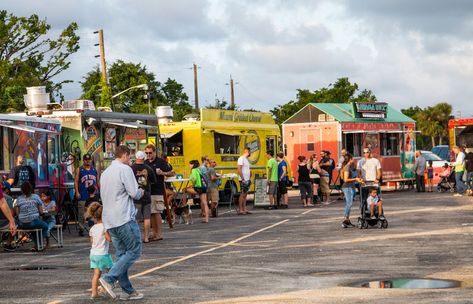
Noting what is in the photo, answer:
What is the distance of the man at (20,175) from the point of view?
75.3 feet

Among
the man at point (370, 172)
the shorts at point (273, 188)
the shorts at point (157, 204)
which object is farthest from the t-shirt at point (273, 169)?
the shorts at point (157, 204)

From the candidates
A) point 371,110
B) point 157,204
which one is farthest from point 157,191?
point 371,110

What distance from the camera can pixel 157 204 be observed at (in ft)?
71.1

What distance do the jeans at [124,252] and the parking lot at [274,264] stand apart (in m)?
0.39

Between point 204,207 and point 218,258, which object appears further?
point 204,207

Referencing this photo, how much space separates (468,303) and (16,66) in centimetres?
3917

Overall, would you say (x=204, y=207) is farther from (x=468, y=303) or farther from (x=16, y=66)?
(x=16, y=66)

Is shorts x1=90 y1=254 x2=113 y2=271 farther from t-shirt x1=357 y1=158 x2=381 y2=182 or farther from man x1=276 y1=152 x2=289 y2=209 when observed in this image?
man x1=276 y1=152 x2=289 y2=209

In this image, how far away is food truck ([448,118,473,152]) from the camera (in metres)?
42.8

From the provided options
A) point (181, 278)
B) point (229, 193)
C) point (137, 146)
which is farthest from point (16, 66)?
point (181, 278)

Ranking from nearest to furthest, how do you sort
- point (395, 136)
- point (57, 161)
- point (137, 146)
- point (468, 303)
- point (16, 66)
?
point (468, 303), point (57, 161), point (137, 146), point (395, 136), point (16, 66)

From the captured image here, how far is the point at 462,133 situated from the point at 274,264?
1119 inches

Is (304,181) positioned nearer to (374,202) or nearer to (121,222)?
(374,202)

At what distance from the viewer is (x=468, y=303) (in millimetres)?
11164
